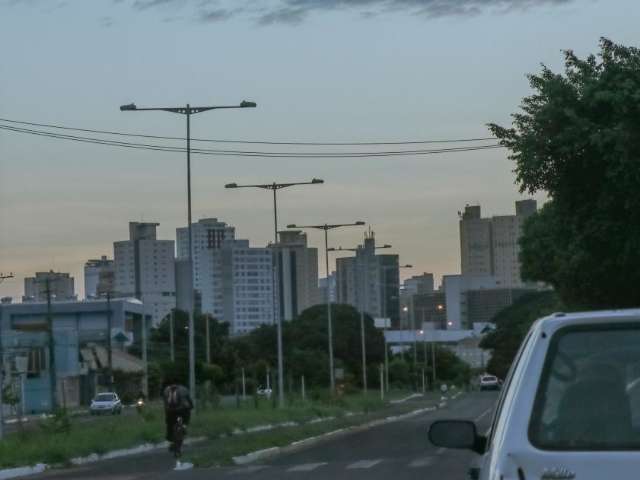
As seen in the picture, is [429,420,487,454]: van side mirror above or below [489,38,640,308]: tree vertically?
below

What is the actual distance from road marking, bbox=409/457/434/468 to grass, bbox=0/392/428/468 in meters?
3.57

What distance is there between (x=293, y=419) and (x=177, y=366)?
4.42 metres

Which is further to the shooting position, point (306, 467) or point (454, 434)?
point (306, 467)

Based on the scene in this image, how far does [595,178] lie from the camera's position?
2766cm

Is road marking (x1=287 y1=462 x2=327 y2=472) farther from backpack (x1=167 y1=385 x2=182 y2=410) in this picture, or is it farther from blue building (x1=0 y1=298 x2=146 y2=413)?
blue building (x1=0 y1=298 x2=146 y2=413)

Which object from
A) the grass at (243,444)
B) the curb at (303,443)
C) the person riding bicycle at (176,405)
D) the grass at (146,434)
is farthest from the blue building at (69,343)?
the person riding bicycle at (176,405)

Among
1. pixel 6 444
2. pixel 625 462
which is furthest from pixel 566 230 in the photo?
pixel 625 462

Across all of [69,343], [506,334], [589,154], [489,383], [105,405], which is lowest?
[489,383]

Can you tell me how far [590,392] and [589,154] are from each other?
73.2 ft

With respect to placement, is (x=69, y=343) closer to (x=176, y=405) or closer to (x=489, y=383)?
(x=489, y=383)

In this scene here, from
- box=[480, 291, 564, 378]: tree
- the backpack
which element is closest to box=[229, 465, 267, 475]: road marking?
the backpack

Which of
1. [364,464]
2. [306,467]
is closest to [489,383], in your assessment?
[364,464]

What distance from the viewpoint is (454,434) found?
632cm

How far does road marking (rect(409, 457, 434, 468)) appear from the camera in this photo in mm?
24344
